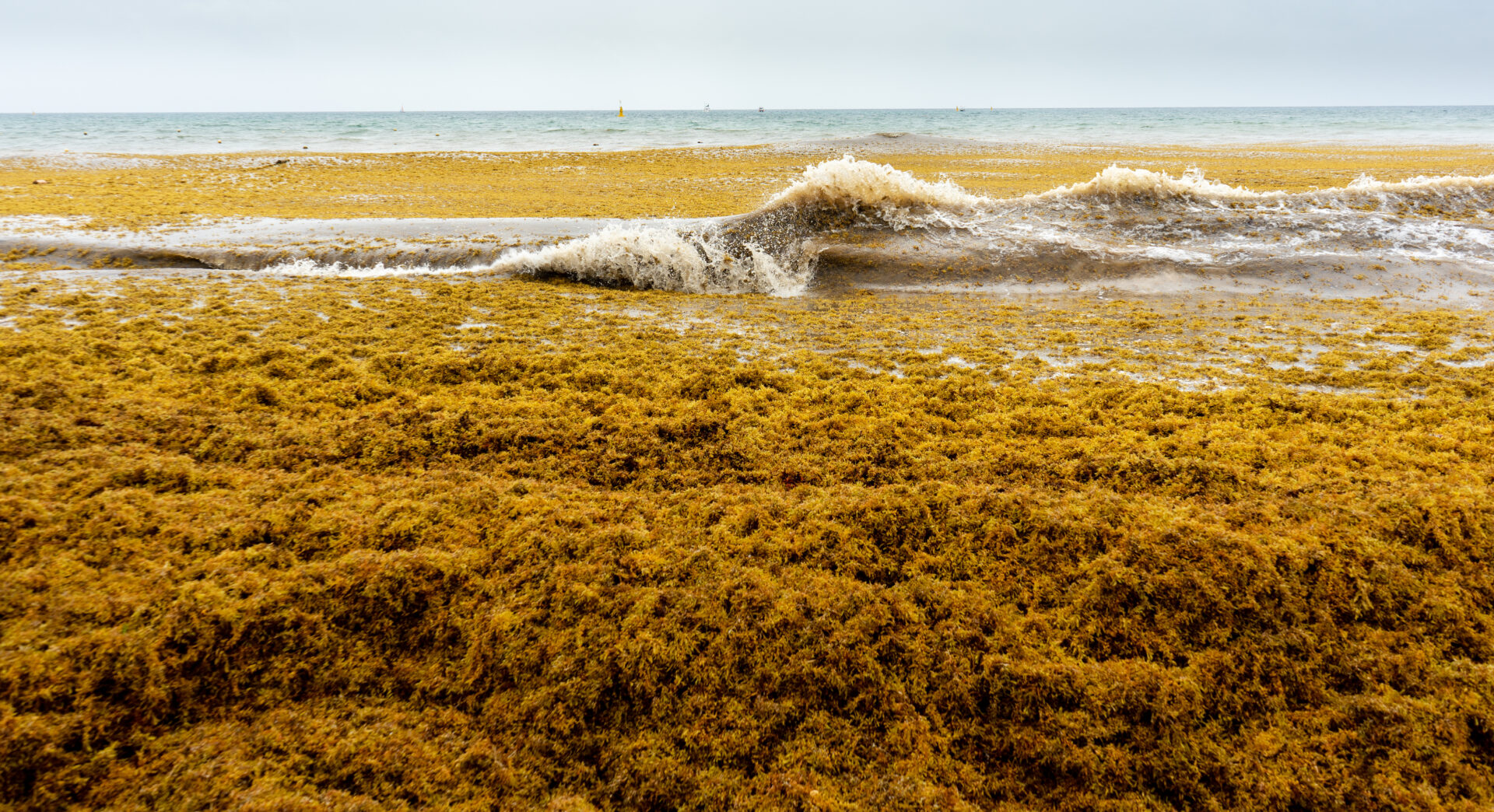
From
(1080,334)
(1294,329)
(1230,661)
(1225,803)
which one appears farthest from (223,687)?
(1294,329)

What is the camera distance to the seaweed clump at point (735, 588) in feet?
7.18

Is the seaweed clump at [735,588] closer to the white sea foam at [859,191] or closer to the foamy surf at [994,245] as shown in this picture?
the foamy surf at [994,245]

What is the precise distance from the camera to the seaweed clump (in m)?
2.19

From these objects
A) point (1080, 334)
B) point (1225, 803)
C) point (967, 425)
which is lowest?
point (1225, 803)

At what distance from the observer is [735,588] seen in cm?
291

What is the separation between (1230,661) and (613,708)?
250cm

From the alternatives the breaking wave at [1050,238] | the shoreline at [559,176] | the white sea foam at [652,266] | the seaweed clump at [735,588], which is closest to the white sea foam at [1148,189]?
the breaking wave at [1050,238]

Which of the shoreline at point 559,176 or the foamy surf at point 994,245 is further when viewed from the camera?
the shoreline at point 559,176

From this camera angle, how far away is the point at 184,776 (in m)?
2.04

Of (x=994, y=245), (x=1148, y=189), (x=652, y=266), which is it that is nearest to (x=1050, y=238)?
(x=994, y=245)

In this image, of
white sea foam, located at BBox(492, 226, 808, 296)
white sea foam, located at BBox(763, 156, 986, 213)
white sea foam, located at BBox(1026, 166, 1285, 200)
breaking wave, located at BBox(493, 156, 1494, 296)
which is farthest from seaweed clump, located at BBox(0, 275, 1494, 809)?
white sea foam, located at BBox(1026, 166, 1285, 200)

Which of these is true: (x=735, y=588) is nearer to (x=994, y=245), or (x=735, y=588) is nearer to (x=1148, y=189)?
(x=994, y=245)

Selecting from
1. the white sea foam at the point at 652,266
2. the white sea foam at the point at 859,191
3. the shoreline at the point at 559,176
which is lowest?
the white sea foam at the point at 652,266

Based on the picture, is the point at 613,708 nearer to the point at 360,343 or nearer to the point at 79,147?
the point at 360,343
